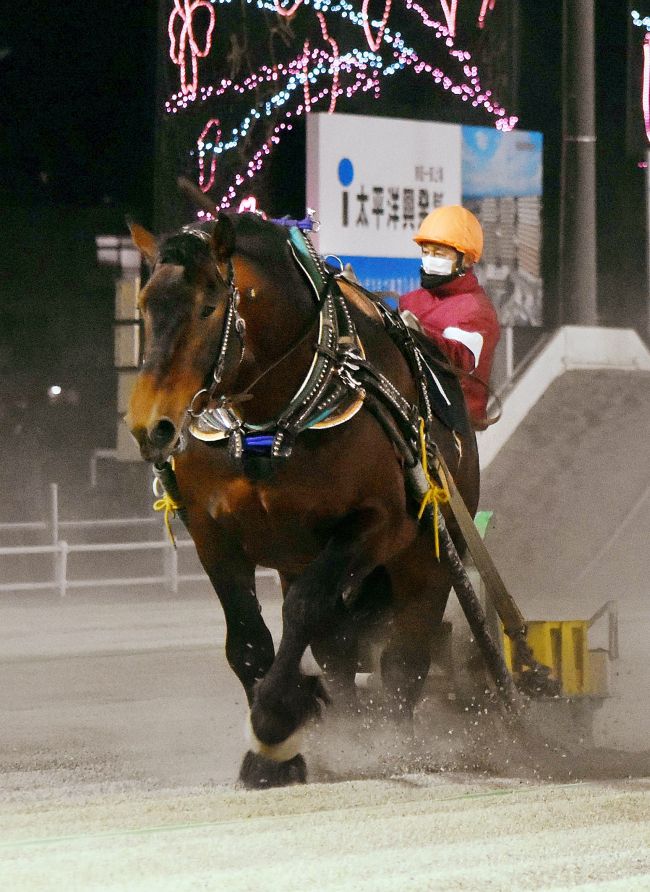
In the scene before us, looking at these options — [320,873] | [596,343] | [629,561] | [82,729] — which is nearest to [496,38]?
[596,343]

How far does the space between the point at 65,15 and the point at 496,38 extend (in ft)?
20.8

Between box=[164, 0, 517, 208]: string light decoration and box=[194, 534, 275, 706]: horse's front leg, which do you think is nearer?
box=[194, 534, 275, 706]: horse's front leg

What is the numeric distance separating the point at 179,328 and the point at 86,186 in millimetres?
14182

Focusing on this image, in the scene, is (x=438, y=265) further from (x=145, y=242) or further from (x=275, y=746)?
(x=275, y=746)

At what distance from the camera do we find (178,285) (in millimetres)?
3990

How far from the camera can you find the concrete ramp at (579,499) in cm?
1012

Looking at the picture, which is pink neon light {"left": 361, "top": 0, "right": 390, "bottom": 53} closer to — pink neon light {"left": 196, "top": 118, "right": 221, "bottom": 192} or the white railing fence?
pink neon light {"left": 196, "top": 118, "right": 221, "bottom": 192}

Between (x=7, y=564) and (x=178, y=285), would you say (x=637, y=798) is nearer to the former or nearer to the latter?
(x=178, y=285)

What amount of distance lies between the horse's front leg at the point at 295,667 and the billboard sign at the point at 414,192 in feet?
20.2

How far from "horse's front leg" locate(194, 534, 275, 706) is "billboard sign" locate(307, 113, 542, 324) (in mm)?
5953

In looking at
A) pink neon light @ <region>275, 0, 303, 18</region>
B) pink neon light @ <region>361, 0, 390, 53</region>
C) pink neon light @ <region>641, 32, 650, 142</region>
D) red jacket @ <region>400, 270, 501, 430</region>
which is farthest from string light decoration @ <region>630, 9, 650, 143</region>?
red jacket @ <region>400, 270, 501, 430</region>

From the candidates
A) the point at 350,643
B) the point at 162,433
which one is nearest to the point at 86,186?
the point at 350,643

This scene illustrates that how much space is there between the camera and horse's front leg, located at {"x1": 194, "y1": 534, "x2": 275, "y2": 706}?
4.67 meters

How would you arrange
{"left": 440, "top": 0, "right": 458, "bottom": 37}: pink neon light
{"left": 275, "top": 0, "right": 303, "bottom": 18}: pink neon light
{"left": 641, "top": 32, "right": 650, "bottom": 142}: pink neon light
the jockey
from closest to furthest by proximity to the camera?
1. the jockey
2. {"left": 275, "top": 0, "right": 303, "bottom": 18}: pink neon light
3. {"left": 641, "top": 32, "right": 650, "bottom": 142}: pink neon light
4. {"left": 440, "top": 0, "right": 458, "bottom": 37}: pink neon light
